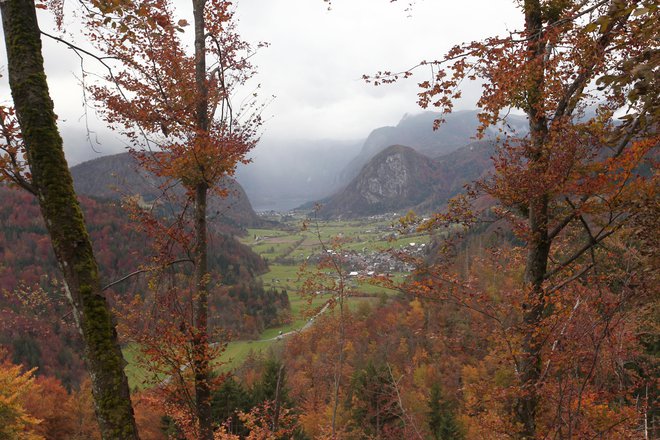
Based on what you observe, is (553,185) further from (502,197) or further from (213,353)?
(213,353)

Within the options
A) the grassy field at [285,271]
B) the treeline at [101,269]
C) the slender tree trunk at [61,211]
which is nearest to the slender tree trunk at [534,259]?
the slender tree trunk at [61,211]

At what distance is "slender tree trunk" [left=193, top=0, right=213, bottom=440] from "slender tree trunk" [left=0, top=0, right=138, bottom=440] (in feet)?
12.2

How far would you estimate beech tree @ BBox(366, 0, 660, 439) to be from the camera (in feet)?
10.8

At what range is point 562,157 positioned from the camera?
4.74 meters

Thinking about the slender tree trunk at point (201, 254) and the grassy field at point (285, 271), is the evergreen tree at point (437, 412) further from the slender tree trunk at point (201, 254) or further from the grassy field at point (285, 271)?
the slender tree trunk at point (201, 254)

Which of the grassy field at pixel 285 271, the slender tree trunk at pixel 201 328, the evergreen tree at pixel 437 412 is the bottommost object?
the grassy field at pixel 285 271

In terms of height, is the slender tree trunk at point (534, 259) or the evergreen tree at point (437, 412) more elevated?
the slender tree trunk at point (534, 259)

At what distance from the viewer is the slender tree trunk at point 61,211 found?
118 inches

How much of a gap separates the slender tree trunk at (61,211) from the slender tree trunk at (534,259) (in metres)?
4.83

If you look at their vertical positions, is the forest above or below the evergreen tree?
above

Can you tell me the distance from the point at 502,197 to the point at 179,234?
553 cm

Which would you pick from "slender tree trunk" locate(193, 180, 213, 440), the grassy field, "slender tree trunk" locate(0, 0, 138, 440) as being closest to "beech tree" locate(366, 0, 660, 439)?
"slender tree trunk" locate(0, 0, 138, 440)

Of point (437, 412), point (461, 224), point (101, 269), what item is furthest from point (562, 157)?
point (101, 269)

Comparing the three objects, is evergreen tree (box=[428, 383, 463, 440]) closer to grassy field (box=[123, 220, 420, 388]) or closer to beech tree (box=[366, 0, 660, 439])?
grassy field (box=[123, 220, 420, 388])
